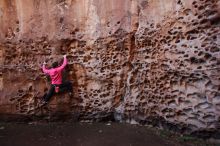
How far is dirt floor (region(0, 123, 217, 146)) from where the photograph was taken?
22.1 feet

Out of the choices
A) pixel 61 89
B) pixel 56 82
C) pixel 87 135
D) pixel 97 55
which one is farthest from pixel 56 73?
pixel 87 135

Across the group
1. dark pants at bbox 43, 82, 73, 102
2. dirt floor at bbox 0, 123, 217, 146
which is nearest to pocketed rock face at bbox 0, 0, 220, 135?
dark pants at bbox 43, 82, 73, 102

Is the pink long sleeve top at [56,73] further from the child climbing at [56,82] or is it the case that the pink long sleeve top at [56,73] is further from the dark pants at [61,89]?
the dark pants at [61,89]

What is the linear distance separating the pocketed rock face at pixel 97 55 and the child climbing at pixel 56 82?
0.60ft

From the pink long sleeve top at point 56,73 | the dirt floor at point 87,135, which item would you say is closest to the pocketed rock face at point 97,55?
the pink long sleeve top at point 56,73

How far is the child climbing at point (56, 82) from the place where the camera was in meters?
8.40

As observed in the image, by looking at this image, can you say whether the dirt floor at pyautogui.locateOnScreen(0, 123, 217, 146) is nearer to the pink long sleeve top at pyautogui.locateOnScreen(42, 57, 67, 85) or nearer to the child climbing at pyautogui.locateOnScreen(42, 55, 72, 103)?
the child climbing at pyautogui.locateOnScreen(42, 55, 72, 103)

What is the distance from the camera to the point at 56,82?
843 cm

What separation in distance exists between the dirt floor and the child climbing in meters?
0.86

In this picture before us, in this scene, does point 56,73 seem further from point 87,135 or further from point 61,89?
point 87,135

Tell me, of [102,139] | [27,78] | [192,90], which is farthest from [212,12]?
[27,78]

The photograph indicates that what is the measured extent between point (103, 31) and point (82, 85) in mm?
1630

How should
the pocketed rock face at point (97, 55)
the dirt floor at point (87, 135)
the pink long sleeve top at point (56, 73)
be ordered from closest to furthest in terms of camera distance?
the dirt floor at point (87, 135), the pocketed rock face at point (97, 55), the pink long sleeve top at point (56, 73)

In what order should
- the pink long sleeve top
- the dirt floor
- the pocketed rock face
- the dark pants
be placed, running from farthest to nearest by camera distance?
the dark pants, the pink long sleeve top, the pocketed rock face, the dirt floor
